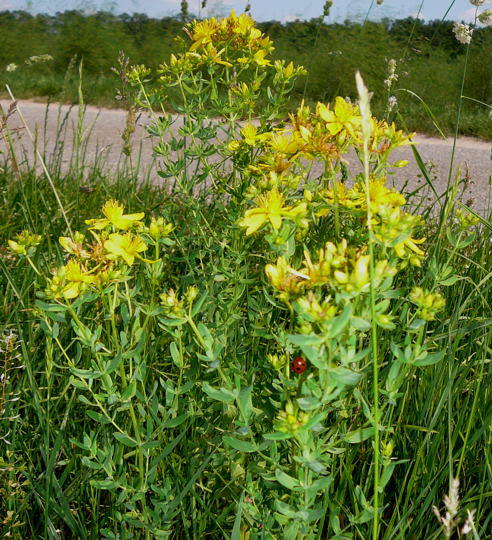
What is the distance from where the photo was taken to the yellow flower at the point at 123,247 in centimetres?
98

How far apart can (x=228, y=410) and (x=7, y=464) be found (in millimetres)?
414

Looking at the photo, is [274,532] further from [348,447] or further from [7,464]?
[7,464]

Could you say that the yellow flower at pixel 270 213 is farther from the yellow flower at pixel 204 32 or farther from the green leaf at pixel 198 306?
the yellow flower at pixel 204 32

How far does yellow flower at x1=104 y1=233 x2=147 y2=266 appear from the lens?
977 millimetres

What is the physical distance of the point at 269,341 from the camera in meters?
1.47

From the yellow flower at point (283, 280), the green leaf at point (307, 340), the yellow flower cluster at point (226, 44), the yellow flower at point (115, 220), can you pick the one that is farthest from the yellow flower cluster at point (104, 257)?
the yellow flower cluster at point (226, 44)

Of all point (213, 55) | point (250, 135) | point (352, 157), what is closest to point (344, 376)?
point (250, 135)

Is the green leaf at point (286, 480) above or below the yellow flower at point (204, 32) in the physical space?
below

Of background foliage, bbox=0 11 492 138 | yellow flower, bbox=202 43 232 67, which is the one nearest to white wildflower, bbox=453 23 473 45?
yellow flower, bbox=202 43 232 67

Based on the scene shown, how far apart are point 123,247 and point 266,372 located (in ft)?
1.15

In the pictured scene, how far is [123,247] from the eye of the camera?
3.30 feet

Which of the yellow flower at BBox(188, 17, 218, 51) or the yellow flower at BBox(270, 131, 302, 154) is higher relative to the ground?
the yellow flower at BBox(188, 17, 218, 51)

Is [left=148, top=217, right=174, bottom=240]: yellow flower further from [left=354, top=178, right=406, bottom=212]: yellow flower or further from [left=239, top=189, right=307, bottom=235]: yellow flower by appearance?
[left=354, top=178, right=406, bottom=212]: yellow flower

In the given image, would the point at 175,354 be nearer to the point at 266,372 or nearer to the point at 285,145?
the point at 266,372
